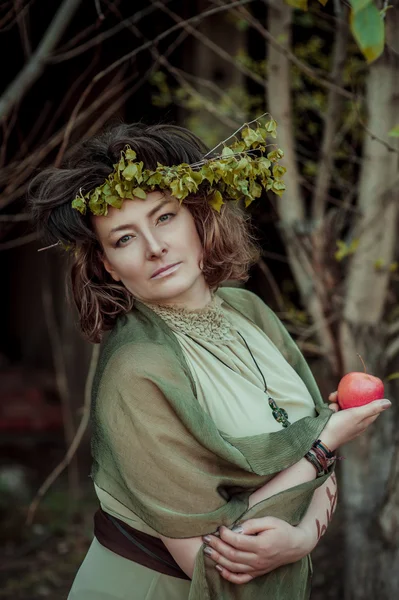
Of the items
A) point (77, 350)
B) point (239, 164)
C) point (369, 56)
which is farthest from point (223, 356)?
point (77, 350)

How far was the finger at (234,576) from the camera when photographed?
1.88m

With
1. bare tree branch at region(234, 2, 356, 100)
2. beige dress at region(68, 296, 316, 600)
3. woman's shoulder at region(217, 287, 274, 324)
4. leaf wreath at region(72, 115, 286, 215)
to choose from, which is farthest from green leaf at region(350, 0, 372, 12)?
bare tree branch at region(234, 2, 356, 100)

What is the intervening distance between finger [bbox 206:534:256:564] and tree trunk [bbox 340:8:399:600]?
1564 mm

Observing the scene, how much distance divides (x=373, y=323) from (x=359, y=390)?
1.36 meters

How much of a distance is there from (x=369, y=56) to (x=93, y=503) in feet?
14.4

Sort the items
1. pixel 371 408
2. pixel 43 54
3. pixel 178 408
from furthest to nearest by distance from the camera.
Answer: pixel 43 54 < pixel 371 408 < pixel 178 408

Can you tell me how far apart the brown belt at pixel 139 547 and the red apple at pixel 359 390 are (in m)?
0.63

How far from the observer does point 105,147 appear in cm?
209

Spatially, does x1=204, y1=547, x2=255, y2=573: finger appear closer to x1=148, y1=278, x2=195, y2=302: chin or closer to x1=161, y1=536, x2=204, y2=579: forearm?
x1=161, y1=536, x2=204, y2=579: forearm

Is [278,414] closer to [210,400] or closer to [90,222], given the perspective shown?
[210,400]

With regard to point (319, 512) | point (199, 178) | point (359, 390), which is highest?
point (199, 178)

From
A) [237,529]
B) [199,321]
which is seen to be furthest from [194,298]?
[237,529]

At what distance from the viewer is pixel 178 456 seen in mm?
1872

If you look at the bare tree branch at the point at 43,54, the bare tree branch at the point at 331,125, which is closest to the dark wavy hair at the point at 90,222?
the bare tree branch at the point at 43,54
